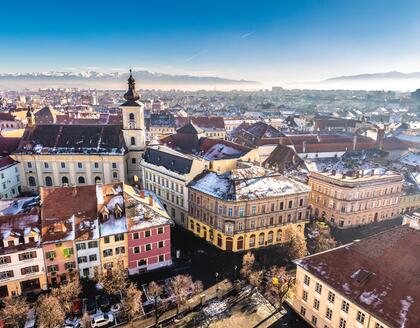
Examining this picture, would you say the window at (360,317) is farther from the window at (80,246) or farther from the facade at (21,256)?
the facade at (21,256)

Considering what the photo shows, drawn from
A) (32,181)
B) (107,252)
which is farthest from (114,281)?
(32,181)

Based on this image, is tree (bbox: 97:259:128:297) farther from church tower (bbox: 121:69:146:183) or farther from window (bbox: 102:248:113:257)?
church tower (bbox: 121:69:146:183)

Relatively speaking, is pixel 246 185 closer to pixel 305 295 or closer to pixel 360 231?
pixel 305 295

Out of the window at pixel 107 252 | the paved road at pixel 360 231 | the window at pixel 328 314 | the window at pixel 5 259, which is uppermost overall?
the window at pixel 5 259

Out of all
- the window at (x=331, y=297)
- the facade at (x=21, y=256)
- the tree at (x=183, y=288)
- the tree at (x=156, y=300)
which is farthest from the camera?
the facade at (x=21, y=256)

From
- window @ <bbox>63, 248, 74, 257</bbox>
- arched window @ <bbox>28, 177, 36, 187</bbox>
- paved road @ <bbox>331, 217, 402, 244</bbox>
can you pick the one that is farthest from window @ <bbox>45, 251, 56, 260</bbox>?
paved road @ <bbox>331, 217, 402, 244</bbox>

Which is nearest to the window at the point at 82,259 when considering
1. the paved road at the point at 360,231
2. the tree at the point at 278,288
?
the tree at the point at 278,288

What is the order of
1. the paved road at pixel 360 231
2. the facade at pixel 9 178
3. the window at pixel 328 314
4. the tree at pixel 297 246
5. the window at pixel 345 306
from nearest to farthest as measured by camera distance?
the window at pixel 345 306
the window at pixel 328 314
the tree at pixel 297 246
the paved road at pixel 360 231
the facade at pixel 9 178
